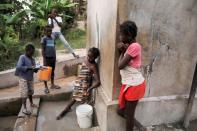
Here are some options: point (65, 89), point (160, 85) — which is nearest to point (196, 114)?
point (160, 85)

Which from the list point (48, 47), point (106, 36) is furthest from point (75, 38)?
point (106, 36)

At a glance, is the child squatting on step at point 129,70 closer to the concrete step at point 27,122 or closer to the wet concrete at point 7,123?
the concrete step at point 27,122

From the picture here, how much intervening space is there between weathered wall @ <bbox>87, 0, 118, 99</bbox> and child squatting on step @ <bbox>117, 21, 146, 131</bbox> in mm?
237

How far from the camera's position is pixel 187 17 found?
168 inches

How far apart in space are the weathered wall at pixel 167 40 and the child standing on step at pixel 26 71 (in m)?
2.03

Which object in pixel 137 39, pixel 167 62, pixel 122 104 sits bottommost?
pixel 122 104

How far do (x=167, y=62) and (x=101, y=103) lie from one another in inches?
47.3

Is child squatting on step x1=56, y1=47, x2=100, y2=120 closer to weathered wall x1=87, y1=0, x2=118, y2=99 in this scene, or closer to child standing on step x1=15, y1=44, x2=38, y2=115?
weathered wall x1=87, y1=0, x2=118, y2=99

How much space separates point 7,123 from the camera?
6.08 meters

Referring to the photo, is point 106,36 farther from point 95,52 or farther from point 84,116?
point 84,116

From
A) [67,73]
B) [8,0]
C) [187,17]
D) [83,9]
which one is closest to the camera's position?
[187,17]

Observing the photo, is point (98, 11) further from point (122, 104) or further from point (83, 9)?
point (83, 9)

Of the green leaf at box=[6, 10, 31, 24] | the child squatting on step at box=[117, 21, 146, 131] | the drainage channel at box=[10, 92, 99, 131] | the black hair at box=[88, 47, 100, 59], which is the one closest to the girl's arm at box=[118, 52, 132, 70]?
the child squatting on step at box=[117, 21, 146, 131]

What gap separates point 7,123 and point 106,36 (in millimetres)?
3050
